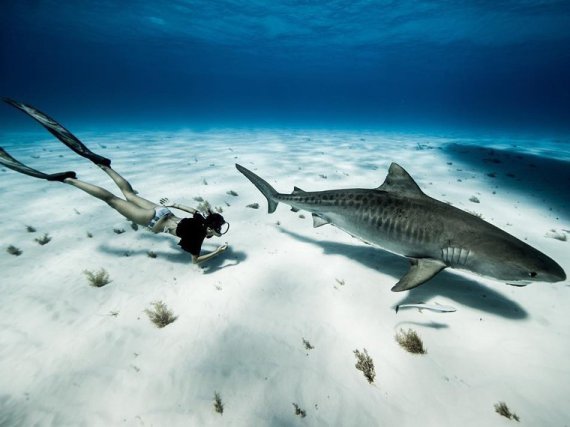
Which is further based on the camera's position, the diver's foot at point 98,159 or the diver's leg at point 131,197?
the diver's foot at point 98,159

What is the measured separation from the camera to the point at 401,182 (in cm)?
458

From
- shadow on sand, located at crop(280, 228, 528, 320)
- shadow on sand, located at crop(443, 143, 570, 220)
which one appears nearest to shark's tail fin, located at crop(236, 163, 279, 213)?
shadow on sand, located at crop(280, 228, 528, 320)

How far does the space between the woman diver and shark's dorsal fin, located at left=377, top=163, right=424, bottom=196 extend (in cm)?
320

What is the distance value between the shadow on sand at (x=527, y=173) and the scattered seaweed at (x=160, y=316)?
11.4 metres

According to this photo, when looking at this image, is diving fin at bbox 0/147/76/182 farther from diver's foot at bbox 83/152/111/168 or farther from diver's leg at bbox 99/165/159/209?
diver's leg at bbox 99/165/159/209

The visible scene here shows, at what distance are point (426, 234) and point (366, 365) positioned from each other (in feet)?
6.62

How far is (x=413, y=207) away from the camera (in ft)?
13.8

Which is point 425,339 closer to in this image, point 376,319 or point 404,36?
point 376,319

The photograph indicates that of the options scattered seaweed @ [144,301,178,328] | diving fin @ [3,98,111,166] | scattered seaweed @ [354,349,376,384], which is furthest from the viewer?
diving fin @ [3,98,111,166]

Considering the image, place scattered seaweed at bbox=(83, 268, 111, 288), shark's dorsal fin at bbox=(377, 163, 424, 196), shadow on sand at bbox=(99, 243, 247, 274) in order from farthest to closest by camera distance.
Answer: shadow on sand at bbox=(99, 243, 247, 274) → scattered seaweed at bbox=(83, 268, 111, 288) → shark's dorsal fin at bbox=(377, 163, 424, 196)

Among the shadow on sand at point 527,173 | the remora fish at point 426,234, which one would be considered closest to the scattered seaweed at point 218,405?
the remora fish at point 426,234

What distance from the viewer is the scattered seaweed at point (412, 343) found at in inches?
138

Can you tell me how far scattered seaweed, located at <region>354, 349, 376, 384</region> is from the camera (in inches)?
128

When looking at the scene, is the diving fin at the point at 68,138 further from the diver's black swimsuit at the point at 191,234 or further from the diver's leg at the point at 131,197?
the diver's black swimsuit at the point at 191,234
